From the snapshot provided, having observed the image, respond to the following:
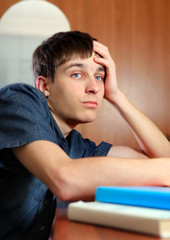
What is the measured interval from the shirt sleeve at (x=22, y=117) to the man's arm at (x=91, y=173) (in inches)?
3.8

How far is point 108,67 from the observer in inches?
48.0

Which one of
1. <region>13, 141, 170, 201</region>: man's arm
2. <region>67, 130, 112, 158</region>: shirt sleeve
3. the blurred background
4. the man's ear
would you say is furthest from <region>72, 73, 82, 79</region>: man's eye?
the blurred background

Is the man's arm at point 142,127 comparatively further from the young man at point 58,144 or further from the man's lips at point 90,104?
the man's lips at point 90,104

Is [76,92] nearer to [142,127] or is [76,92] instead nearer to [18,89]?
[18,89]

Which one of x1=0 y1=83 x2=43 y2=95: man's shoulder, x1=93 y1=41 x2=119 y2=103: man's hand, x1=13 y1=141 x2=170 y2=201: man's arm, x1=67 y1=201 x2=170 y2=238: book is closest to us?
x1=67 y1=201 x2=170 y2=238: book

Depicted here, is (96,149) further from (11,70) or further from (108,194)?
(11,70)

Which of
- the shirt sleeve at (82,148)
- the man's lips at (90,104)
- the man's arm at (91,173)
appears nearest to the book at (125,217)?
the man's arm at (91,173)

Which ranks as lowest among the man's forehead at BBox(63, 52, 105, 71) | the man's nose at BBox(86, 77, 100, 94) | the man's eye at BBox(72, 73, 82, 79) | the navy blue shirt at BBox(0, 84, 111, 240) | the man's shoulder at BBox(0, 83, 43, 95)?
the navy blue shirt at BBox(0, 84, 111, 240)

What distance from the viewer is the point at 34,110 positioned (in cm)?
86

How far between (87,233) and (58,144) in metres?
0.66

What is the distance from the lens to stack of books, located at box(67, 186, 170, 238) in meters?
0.42

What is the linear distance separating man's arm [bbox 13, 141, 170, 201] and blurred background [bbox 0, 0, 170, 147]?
2155 mm

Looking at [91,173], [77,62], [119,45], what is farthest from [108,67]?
[119,45]

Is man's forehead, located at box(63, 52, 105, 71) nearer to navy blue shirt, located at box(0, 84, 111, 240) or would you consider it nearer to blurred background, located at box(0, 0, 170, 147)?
navy blue shirt, located at box(0, 84, 111, 240)
